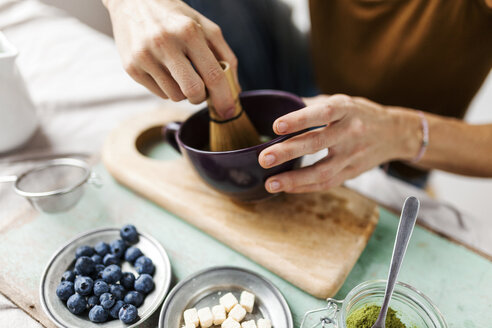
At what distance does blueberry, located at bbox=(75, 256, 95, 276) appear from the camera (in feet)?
→ 1.56

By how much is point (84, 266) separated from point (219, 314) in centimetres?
19

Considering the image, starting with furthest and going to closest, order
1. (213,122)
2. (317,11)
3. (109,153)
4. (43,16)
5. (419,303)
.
Result: (43,16) → (317,11) → (109,153) → (213,122) → (419,303)

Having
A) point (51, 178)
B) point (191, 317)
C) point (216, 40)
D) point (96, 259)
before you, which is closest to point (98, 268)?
point (96, 259)

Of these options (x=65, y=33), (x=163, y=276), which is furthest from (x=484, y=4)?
(x=65, y=33)

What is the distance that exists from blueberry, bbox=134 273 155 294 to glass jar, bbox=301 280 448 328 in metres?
0.21

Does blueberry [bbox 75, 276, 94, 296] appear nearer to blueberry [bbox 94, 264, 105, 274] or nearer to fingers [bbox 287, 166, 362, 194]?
blueberry [bbox 94, 264, 105, 274]

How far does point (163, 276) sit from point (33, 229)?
0.82ft

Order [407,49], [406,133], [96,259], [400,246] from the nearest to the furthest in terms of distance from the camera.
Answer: [400,246] < [96,259] < [406,133] < [407,49]

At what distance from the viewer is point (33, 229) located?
0.58 meters

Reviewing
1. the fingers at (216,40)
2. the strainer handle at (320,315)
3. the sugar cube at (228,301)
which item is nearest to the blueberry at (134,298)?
the sugar cube at (228,301)

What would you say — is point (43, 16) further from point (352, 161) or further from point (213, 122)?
point (352, 161)

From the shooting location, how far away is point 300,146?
1.57 feet

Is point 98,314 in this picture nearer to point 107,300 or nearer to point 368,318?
point 107,300

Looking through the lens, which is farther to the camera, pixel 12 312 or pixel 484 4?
pixel 484 4
